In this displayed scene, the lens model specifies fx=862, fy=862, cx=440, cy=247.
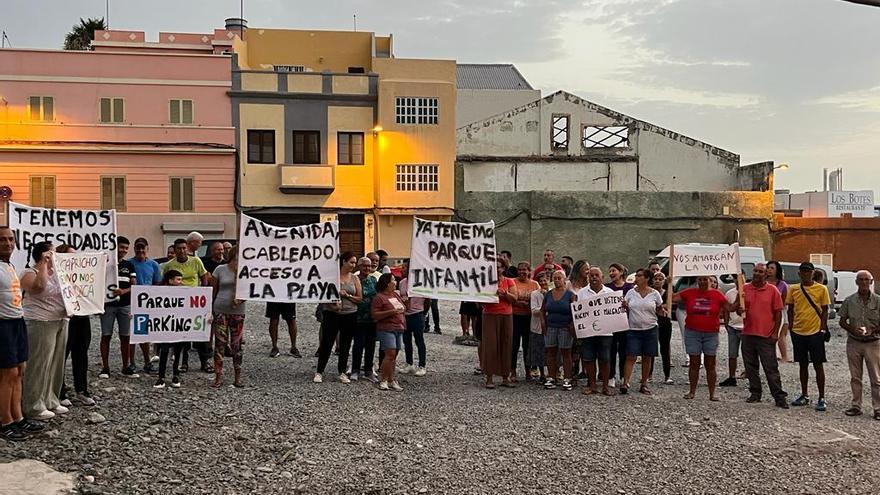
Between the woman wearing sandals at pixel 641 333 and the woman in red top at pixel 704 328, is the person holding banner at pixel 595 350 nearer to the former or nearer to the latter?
the woman wearing sandals at pixel 641 333

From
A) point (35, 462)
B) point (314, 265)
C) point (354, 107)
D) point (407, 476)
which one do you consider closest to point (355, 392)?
point (314, 265)

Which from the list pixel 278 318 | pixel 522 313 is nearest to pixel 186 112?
pixel 278 318

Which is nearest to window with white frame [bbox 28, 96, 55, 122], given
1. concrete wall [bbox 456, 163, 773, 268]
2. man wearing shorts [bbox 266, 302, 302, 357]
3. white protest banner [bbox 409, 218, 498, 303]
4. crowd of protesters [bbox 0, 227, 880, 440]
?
concrete wall [bbox 456, 163, 773, 268]

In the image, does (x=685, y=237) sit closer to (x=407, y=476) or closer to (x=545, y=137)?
(x=545, y=137)

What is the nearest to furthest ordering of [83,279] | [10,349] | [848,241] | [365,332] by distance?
[10,349], [83,279], [365,332], [848,241]

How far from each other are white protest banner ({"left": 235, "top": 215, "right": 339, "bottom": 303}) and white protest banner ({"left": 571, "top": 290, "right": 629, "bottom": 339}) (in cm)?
348

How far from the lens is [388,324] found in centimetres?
1205

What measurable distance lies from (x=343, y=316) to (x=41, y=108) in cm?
2727

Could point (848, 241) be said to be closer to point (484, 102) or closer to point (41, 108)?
Answer: point (484, 102)

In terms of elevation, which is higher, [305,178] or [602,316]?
[305,178]

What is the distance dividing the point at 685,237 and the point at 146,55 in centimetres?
2401

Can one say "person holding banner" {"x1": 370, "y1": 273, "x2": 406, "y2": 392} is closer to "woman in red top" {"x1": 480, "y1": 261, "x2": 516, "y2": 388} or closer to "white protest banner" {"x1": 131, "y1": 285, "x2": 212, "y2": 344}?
"woman in red top" {"x1": 480, "y1": 261, "x2": 516, "y2": 388}

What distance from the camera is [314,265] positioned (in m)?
12.2

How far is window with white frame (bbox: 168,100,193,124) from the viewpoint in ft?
117
